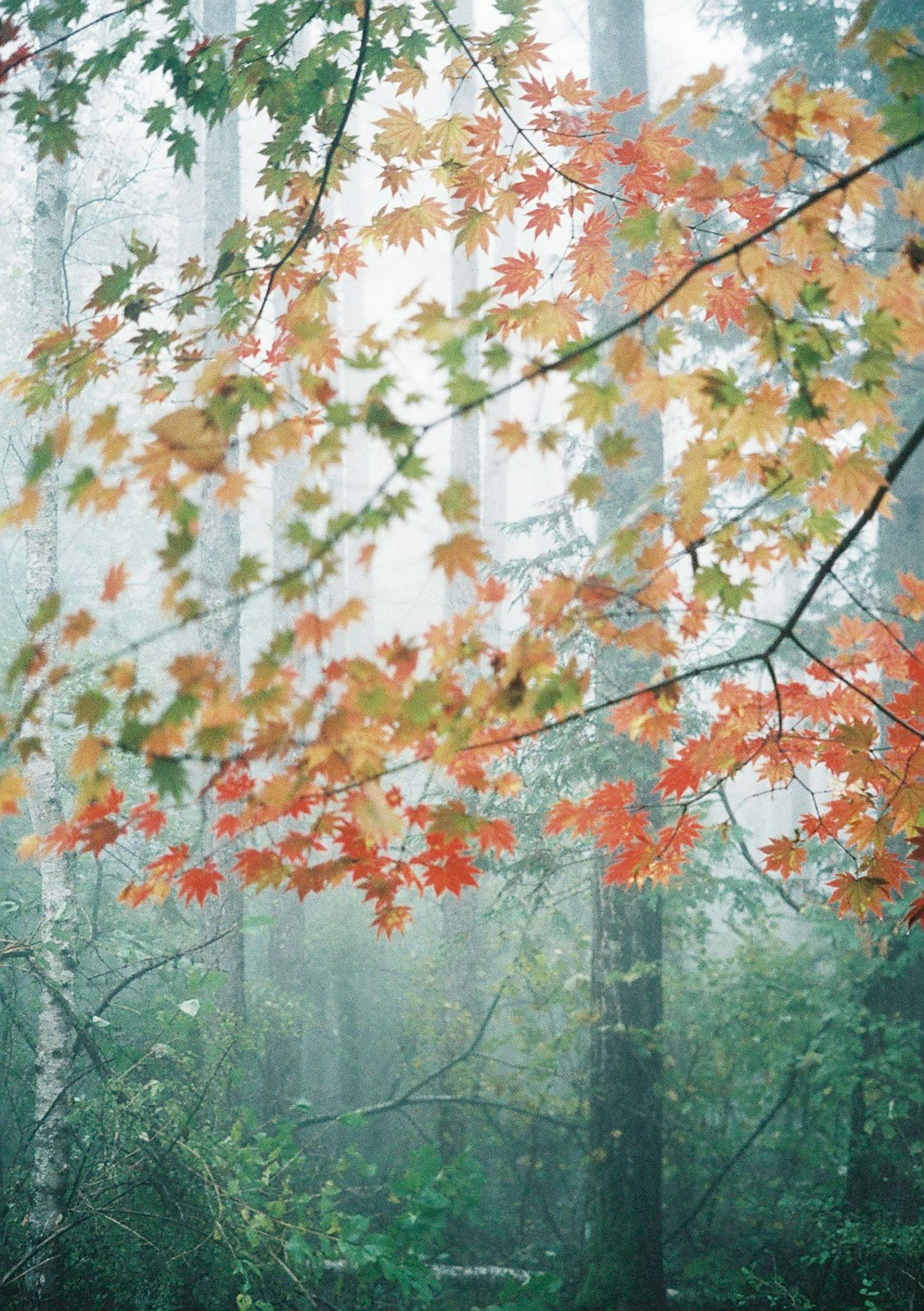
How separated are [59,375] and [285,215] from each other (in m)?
0.90

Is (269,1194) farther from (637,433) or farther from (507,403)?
(507,403)

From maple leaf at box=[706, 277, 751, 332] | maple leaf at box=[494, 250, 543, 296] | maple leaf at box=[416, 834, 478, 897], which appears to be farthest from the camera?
maple leaf at box=[494, 250, 543, 296]

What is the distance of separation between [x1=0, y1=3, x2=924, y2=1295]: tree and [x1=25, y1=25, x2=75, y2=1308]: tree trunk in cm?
168

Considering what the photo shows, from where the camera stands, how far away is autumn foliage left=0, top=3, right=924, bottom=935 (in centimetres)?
151

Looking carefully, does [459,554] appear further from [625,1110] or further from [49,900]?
[625,1110]

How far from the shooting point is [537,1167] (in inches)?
271

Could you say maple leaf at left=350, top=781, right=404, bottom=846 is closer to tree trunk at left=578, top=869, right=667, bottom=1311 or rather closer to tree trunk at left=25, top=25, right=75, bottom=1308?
tree trunk at left=25, top=25, right=75, bottom=1308

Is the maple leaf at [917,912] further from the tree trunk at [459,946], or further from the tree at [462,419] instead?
the tree trunk at [459,946]

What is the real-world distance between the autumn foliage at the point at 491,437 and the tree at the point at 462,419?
1cm

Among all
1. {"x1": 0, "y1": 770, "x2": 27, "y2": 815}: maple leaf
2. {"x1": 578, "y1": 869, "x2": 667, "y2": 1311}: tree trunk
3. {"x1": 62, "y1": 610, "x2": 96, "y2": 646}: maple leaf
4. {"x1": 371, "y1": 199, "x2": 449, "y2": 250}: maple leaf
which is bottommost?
{"x1": 578, "y1": 869, "x2": 667, "y2": 1311}: tree trunk

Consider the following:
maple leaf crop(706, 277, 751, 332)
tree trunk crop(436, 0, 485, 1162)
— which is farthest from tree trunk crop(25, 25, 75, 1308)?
maple leaf crop(706, 277, 751, 332)

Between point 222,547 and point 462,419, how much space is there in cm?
602

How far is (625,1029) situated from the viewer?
539 cm

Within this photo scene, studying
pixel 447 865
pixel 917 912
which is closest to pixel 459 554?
pixel 447 865
